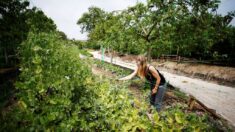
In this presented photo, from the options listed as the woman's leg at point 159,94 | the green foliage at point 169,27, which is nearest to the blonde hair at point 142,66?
the woman's leg at point 159,94

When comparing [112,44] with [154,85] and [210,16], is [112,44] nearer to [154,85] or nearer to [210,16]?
[210,16]

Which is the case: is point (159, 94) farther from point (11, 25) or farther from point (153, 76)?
point (11, 25)

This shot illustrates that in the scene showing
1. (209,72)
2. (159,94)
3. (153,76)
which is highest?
(153,76)

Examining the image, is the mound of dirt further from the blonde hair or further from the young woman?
the blonde hair

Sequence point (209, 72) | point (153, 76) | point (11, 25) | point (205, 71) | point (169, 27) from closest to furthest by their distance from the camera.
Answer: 1. point (153, 76)
2. point (169, 27)
3. point (11, 25)
4. point (209, 72)
5. point (205, 71)

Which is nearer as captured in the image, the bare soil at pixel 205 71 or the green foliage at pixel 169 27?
the green foliage at pixel 169 27

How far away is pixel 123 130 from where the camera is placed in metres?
1.82

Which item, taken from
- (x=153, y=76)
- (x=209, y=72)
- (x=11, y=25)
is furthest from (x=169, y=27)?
(x=11, y=25)

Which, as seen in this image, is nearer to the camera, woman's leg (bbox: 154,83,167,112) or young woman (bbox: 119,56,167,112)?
young woman (bbox: 119,56,167,112)

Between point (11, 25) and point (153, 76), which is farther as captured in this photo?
point (11, 25)

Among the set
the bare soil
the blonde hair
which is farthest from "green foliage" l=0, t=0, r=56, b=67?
the bare soil

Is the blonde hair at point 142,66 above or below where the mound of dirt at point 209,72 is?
above

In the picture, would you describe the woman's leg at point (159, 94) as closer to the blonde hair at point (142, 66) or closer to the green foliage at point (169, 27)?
the blonde hair at point (142, 66)

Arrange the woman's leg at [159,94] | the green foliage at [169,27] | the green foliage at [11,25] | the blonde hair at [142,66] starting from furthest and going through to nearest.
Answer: the green foliage at [11,25] < the green foliage at [169,27] < the woman's leg at [159,94] < the blonde hair at [142,66]
